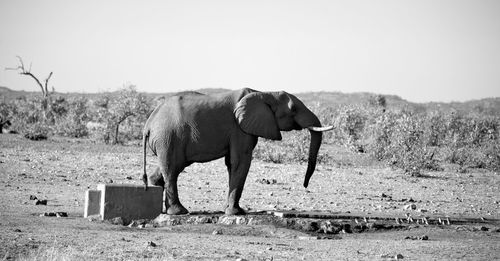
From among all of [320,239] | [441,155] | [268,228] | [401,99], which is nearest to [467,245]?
[320,239]

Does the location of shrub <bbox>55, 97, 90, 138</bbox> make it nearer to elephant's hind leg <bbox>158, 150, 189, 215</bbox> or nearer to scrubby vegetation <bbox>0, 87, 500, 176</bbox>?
scrubby vegetation <bbox>0, 87, 500, 176</bbox>

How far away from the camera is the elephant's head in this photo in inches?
636

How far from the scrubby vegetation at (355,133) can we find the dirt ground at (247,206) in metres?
1.22

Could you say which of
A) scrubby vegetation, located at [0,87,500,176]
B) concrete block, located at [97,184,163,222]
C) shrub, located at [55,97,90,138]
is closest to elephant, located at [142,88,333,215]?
concrete block, located at [97,184,163,222]

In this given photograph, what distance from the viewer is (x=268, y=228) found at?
14.7 meters

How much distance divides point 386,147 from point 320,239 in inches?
723

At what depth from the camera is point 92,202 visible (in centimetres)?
1579

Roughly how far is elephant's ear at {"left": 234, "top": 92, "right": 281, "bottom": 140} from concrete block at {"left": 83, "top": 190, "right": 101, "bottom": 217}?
3151 mm

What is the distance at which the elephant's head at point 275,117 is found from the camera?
16.2 metres

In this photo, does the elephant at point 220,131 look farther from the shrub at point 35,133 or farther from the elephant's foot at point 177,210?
the shrub at point 35,133

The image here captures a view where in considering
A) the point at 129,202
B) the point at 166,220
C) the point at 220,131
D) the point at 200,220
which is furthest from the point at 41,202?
the point at 220,131

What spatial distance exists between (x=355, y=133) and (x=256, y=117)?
26598 millimetres

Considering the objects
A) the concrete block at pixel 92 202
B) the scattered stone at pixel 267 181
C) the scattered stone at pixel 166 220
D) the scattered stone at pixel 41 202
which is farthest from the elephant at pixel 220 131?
the scattered stone at pixel 267 181

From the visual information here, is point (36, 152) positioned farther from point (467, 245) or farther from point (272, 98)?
point (467, 245)
